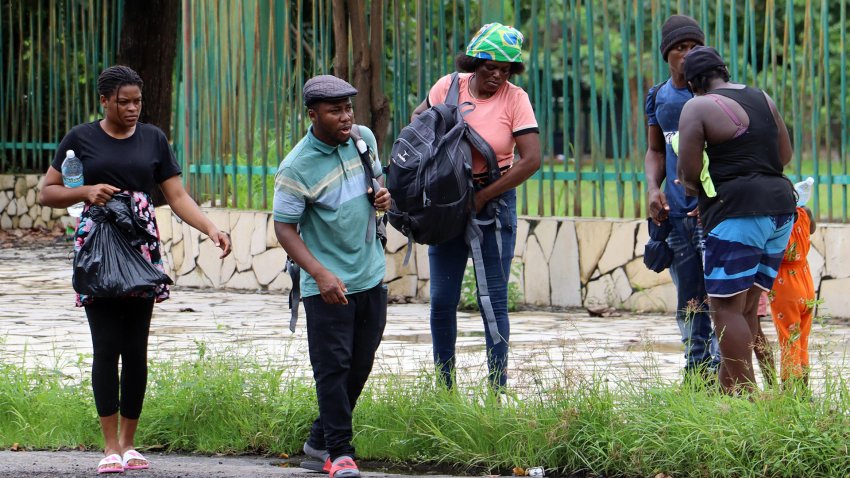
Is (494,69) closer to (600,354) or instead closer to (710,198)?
(710,198)

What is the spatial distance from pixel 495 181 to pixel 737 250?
1.17m

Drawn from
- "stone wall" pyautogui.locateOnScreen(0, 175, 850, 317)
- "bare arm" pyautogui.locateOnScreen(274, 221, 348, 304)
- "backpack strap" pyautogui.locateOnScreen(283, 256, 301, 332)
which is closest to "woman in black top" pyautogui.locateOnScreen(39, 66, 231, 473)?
"backpack strap" pyautogui.locateOnScreen(283, 256, 301, 332)

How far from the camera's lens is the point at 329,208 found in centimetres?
562

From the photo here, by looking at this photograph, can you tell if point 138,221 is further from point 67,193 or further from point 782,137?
point 782,137

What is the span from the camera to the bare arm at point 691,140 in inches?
237

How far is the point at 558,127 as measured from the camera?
475 inches

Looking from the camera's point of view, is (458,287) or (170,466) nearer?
(170,466)

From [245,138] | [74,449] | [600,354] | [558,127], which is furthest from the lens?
[245,138]

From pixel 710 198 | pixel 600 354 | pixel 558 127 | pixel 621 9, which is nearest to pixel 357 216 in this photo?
pixel 710 198

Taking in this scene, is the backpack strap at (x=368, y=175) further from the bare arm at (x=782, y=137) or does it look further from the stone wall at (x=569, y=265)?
the stone wall at (x=569, y=265)

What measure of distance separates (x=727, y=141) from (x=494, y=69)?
1155mm

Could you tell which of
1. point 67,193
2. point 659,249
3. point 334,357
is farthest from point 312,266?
point 659,249

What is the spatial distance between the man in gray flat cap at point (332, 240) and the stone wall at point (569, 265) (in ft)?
14.9

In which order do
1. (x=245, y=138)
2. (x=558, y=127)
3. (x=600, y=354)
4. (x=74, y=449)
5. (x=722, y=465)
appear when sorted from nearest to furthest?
(x=722, y=465)
(x=74, y=449)
(x=600, y=354)
(x=558, y=127)
(x=245, y=138)
